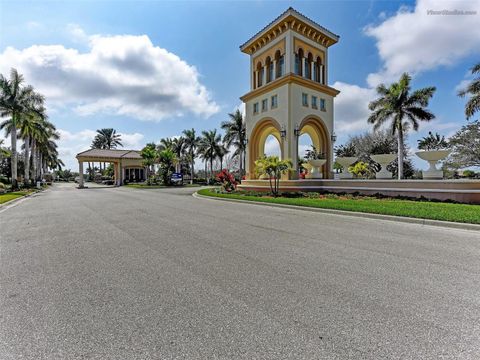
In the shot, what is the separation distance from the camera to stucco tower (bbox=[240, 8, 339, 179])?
21.7 meters

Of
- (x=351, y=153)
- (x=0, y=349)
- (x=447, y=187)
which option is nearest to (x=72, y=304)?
(x=0, y=349)

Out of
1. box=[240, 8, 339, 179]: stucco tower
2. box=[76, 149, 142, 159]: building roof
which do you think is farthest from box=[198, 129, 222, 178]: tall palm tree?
box=[240, 8, 339, 179]: stucco tower

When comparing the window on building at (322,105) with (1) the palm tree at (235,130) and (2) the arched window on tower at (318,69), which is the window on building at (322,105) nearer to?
(2) the arched window on tower at (318,69)

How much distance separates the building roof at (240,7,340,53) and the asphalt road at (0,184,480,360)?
21.1 meters

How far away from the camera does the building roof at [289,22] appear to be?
21.6m

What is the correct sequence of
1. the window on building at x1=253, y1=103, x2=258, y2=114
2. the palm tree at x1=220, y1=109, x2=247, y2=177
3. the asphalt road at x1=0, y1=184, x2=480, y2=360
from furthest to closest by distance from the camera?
the palm tree at x1=220, y1=109, x2=247, y2=177 < the window on building at x1=253, y1=103, x2=258, y2=114 < the asphalt road at x1=0, y1=184, x2=480, y2=360

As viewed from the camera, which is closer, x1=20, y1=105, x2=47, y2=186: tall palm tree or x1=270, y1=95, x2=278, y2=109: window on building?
x1=270, y1=95, x2=278, y2=109: window on building

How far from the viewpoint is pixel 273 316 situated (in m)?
Answer: 2.99

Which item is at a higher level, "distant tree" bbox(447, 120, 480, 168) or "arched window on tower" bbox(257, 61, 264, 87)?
"arched window on tower" bbox(257, 61, 264, 87)

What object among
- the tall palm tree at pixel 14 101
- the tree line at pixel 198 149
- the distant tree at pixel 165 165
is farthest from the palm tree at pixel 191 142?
the tall palm tree at pixel 14 101

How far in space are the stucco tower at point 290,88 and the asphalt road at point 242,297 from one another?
16440mm

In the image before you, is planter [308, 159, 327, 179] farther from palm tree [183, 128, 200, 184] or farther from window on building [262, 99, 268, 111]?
palm tree [183, 128, 200, 184]

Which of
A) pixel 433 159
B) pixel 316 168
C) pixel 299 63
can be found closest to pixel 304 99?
pixel 299 63

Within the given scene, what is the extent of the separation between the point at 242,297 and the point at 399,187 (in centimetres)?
1514
